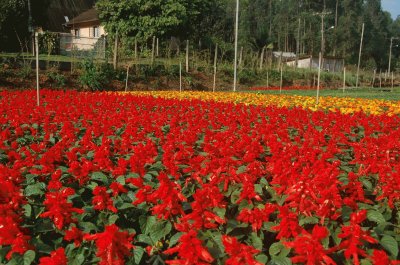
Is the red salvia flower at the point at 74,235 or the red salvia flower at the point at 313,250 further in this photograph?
the red salvia flower at the point at 74,235

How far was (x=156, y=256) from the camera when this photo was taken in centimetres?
240

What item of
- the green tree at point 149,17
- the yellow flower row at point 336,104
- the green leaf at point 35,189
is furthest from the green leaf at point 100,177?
the green tree at point 149,17

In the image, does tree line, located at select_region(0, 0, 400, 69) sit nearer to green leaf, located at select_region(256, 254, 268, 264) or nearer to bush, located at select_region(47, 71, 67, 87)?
bush, located at select_region(47, 71, 67, 87)

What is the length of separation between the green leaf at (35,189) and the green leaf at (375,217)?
7.32ft

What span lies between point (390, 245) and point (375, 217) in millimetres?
396

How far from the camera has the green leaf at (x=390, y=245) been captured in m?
2.47

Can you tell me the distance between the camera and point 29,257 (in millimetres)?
2232

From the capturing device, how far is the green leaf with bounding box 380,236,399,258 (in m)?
2.47

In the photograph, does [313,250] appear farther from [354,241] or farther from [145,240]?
→ [145,240]

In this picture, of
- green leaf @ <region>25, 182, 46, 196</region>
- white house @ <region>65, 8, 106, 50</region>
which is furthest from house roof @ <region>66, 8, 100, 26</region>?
green leaf @ <region>25, 182, 46, 196</region>

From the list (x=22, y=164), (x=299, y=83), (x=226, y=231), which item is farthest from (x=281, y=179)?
(x=299, y=83)

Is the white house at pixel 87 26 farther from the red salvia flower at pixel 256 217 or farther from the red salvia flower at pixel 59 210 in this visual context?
the red salvia flower at pixel 256 217

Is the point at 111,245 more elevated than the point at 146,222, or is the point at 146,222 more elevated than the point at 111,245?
the point at 111,245

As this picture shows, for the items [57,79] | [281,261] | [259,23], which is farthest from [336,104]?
[259,23]
